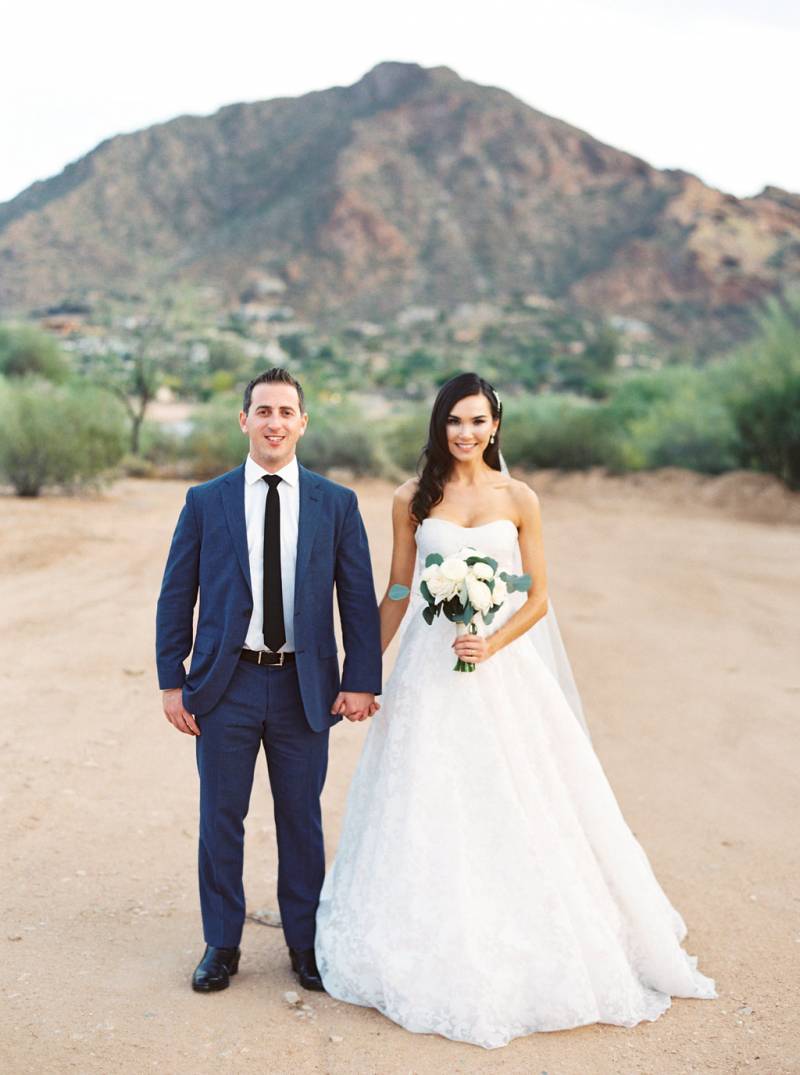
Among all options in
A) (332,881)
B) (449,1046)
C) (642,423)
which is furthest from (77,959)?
→ (642,423)

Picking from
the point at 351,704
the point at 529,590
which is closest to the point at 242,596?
the point at 351,704

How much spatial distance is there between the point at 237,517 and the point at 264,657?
1.58 feet

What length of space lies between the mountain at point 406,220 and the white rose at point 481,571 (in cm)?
6656

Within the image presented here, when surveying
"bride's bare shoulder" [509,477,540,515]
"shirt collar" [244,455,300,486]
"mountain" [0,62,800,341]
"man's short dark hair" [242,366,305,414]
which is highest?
"mountain" [0,62,800,341]

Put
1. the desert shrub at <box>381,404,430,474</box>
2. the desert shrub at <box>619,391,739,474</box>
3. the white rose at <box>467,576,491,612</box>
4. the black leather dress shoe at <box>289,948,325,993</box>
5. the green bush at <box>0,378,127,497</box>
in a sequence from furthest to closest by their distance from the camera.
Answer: the desert shrub at <box>381,404,430,474</box> → the desert shrub at <box>619,391,739,474</box> → the green bush at <box>0,378,127,497</box> → the black leather dress shoe at <box>289,948,325,993</box> → the white rose at <box>467,576,491,612</box>

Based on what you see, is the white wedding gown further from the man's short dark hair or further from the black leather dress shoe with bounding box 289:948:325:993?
the man's short dark hair

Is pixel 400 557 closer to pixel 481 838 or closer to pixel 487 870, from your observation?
pixel 481 838

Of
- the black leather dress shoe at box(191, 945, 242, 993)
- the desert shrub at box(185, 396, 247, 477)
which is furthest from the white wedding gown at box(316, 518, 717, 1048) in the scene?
the desert shrub at box(185, 396, 247, 477)

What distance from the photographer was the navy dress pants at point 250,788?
388 cm

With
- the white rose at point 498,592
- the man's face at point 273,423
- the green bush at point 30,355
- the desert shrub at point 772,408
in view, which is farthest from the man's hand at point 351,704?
the green bush at point 30,355

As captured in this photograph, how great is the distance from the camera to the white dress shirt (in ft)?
12.6

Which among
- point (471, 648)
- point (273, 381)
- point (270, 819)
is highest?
point (273, 381)

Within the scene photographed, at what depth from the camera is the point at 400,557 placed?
425 cm

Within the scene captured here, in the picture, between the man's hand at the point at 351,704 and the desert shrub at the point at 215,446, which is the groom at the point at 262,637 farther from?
the desert shrub at the point at 215,446
